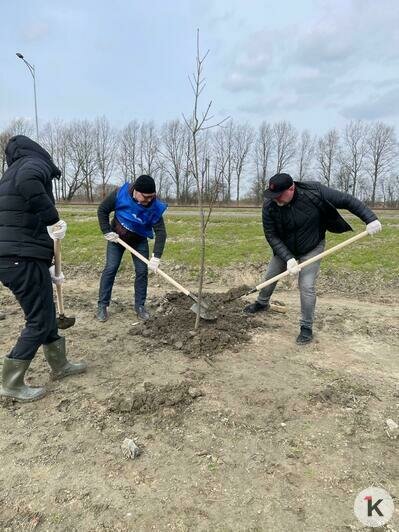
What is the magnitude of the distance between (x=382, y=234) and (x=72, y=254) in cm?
825

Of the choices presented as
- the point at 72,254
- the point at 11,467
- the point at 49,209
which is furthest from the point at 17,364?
the point at 72,254

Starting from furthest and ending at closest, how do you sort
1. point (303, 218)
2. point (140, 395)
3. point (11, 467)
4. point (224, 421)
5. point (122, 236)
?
point (122, 236) → point (303, 218) → point (140, 395) → point (224, 421) → point (11, 467)

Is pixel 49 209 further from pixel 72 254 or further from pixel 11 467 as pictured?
pixel 72 254

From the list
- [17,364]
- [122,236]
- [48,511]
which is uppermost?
[122,236]

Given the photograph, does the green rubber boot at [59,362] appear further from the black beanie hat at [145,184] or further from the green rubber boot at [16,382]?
the black beanie hat at [145,184]

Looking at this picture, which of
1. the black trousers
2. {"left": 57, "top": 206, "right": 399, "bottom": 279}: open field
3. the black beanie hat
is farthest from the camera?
{"left": 57, "top": 206, "right": 399, "bottom": 279}: open field

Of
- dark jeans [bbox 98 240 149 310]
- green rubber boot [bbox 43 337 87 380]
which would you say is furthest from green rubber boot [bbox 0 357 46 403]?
dark jeans [bbox 98 240 149 310]

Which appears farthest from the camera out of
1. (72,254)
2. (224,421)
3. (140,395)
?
(72,254)

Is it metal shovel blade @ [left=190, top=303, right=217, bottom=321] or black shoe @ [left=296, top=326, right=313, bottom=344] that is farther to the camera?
metal shovel blade @ [left=190, top=303, right=217, bottom=321]

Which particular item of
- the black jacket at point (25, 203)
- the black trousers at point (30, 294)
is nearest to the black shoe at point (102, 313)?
the black trousers at point (30, 294)

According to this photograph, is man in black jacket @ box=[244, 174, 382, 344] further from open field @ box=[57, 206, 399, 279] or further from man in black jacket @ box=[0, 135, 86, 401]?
open field @ box=[57, 206, 399, 279]

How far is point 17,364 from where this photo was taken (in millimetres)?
3717

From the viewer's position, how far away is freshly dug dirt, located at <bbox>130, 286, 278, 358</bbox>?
16.2ft

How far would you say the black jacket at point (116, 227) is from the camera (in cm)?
575
